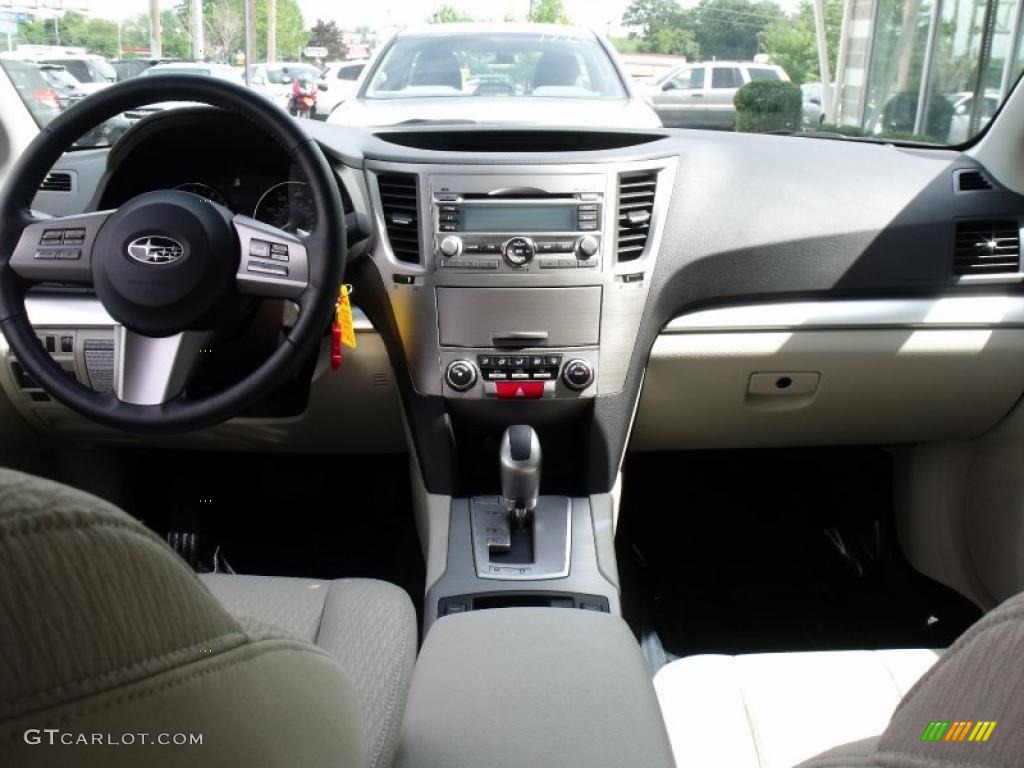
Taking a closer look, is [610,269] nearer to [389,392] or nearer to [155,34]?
[389,392]

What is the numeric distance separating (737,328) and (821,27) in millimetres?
2036

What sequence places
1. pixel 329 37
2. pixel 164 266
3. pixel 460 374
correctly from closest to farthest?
pixel 164 266 → pixel 460 374 → pixel 329 37

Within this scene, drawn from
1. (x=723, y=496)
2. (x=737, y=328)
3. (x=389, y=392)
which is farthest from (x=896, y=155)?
(x=389, y=392)

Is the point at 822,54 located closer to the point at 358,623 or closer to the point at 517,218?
the point at 517,218

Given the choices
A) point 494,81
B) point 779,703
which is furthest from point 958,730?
point 494,81

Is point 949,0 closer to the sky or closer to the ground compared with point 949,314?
closer to the sky

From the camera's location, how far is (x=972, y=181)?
8.18 feet

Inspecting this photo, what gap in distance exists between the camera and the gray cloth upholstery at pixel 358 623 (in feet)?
3.51

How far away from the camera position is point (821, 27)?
3.95m

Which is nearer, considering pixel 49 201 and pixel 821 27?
pixel 49 201

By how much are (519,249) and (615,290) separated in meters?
0.24

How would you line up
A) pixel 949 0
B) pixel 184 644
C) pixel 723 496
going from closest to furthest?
pixel 184 644
pixel 723 496
pixel 949 0

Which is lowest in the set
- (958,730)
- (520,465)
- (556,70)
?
(520,465)

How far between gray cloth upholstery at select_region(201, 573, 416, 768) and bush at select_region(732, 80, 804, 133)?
2130mm
